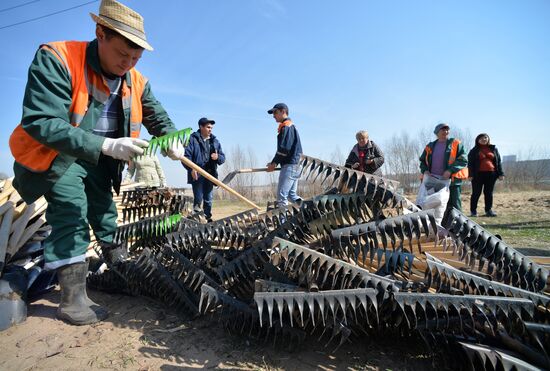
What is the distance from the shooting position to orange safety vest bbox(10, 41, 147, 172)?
6.96 feet

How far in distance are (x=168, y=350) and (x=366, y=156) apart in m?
5.31

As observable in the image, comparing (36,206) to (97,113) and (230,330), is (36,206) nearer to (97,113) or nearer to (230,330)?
(97,113)

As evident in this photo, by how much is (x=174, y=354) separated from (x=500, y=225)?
7565mm

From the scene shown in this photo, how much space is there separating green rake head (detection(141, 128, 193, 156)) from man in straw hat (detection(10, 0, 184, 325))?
64mm

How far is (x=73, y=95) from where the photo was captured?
2.23m

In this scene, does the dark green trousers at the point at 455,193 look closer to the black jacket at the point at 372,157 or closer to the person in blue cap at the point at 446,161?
the person in blue cap at the point at 446,161

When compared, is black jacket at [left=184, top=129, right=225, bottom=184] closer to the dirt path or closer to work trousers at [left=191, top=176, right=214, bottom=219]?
work trousers at [left=191, top=176, right=214, bottom=219]

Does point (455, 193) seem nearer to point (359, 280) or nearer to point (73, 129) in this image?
point (359, 280)

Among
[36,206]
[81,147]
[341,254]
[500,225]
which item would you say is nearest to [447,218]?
[341,254]

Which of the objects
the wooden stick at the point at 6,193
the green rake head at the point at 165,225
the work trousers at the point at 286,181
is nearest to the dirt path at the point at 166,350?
the green rake head at the point at 165,225

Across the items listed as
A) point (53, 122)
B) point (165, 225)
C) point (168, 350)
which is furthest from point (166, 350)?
point (53, 122)

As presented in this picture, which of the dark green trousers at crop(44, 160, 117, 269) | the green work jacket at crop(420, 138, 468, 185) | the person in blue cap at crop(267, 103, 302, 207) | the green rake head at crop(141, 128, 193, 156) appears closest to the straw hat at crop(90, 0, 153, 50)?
the green rake head at crop(141, 128, 193, 156)

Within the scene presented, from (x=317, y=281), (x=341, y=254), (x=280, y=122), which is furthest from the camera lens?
(x=280, y=122)

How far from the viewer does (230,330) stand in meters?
1.96
